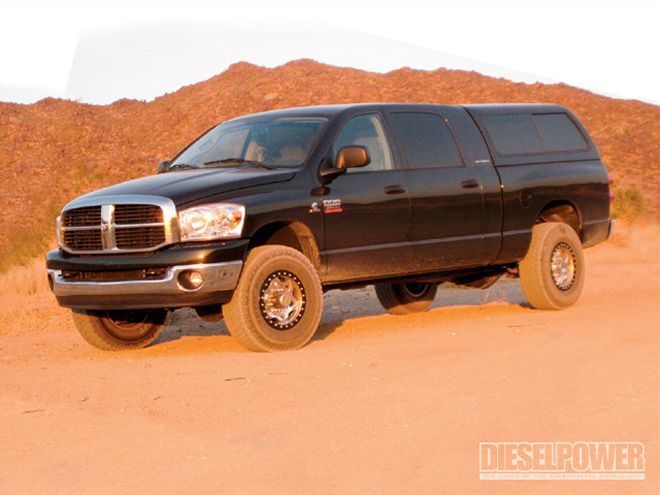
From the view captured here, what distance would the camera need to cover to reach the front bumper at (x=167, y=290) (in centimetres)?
925

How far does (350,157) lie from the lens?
10.2 metres

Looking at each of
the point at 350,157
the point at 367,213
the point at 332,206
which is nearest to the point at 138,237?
the point at 332,206

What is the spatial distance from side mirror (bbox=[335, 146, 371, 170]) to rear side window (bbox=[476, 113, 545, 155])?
7.34 ft

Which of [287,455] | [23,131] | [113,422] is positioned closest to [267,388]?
[113,422]

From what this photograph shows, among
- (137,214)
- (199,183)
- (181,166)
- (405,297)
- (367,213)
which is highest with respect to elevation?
(181,166)

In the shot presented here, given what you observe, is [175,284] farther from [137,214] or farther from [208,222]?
[137,214]

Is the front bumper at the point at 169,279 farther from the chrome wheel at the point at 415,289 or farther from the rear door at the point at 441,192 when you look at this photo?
the chrome wheel at the point at 415,289

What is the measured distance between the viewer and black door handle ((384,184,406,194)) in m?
10.7

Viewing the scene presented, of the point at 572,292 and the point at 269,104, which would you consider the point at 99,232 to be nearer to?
the point at 572,292

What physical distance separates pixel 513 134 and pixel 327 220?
297cm

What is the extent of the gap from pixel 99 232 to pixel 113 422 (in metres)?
3.20

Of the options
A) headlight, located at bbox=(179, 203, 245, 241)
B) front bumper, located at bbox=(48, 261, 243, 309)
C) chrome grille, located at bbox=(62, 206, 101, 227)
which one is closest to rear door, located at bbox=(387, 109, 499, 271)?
headlight, located at bbox=(179, 203, 245, 241)

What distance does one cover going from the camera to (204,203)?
30.8 feet

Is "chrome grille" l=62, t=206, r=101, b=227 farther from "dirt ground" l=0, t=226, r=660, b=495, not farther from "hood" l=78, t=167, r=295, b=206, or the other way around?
"dirt ground" l=0, t=226, r=660, b=495
